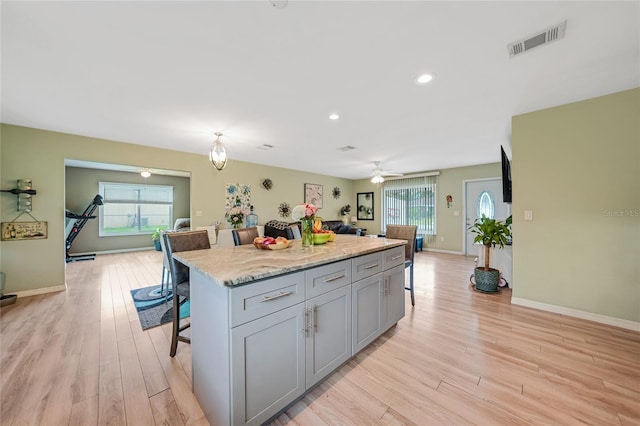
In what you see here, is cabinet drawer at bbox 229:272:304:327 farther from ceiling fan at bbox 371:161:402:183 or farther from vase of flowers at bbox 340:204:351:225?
vase of flowers at bbox 340:204:351:225

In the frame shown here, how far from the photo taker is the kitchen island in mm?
1170

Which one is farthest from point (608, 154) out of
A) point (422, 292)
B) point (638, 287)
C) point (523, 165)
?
point (422, 292)

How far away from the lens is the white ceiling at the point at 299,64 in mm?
1446

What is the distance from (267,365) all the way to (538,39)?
285 centimetres

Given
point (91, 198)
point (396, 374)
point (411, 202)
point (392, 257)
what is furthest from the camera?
point (411, 202)

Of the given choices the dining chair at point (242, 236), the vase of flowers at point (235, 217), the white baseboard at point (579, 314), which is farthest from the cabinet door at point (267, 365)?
the vase of flowers at point (235, 217)

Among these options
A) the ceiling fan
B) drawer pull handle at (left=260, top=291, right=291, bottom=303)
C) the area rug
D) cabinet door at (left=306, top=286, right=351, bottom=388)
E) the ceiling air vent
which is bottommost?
the area rug

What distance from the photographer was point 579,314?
2578 millimetres

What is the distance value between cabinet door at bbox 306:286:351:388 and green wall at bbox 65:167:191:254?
8036mm

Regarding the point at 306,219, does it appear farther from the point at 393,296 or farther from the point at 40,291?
the point at 40,291

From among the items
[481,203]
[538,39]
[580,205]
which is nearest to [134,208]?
[538,39]

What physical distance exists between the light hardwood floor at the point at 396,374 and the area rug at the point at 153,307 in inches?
4.9

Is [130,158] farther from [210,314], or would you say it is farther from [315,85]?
[210,314]

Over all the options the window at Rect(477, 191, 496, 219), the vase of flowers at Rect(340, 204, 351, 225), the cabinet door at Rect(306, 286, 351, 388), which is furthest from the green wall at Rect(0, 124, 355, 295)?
the window at Rect(477, 191, 496, 219)
